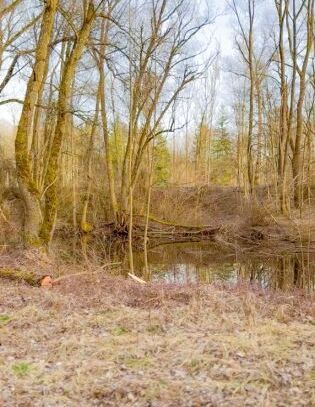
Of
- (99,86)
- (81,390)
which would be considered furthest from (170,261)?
(81,390)

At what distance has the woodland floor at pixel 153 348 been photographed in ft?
13.2

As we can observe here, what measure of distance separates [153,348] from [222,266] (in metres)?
9.01

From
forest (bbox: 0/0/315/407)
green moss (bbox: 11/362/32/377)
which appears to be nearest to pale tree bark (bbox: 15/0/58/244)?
forest (bbox: 0/0/315/407)

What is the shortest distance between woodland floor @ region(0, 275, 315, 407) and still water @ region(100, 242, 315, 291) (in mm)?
3259

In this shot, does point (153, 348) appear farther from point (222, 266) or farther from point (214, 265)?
point (214, 265)

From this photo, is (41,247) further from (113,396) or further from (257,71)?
(257,71)

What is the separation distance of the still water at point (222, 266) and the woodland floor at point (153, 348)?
3.26m

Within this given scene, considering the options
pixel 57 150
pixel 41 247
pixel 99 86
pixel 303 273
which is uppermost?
pixel 99 86

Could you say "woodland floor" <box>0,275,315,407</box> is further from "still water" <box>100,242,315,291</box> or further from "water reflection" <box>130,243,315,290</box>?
"water reflection" <box>130,243,315,290</box>

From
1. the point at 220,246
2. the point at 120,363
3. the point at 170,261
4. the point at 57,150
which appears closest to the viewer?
the point at 120,363

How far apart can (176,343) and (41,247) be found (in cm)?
651

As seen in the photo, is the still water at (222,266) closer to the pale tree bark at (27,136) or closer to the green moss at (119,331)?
the pale tree bark at (27,136)

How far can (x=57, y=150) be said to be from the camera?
468 inches

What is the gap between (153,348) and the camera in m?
5.10
